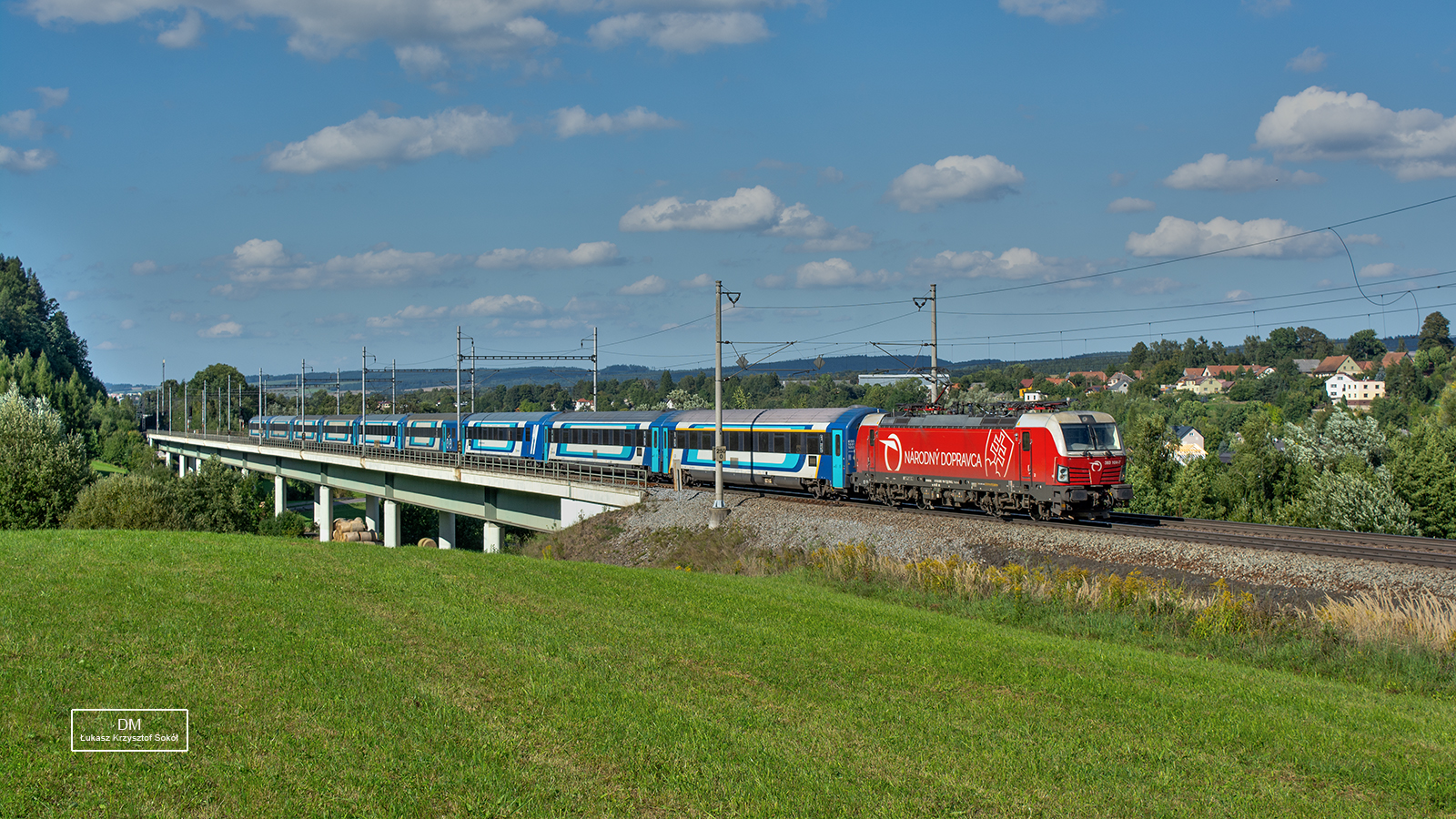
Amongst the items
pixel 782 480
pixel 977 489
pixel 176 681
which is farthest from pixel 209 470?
pixel 176 681

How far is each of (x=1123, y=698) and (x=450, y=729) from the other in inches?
331

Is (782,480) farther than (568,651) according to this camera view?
Yes

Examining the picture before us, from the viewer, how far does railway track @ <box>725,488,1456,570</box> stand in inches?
899

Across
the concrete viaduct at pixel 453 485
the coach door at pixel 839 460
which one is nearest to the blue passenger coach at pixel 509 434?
the concrete viaduct at pixel 453 485

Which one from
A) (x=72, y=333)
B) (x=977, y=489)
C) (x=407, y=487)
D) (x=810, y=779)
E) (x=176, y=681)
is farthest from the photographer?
(x=72, y=333)

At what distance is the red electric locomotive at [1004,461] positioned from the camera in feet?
93.6

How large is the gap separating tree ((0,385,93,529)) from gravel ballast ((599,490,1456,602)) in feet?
97.0

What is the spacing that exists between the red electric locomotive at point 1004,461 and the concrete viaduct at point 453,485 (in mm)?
12112

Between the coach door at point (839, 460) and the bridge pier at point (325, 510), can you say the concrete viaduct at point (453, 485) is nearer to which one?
the bridge pier at point (325, 510)

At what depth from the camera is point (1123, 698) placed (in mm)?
12117

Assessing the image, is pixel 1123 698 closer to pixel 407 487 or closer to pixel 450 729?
pixel 450 729

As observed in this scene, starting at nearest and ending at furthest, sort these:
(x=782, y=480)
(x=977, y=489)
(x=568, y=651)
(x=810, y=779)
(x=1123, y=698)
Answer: (x=810, y=779) → (x=1123, y=698) → (x=568, y=651) → (x=977, y=489) → (x=782, y=480)

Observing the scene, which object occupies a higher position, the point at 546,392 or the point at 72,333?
the point at 72,333
